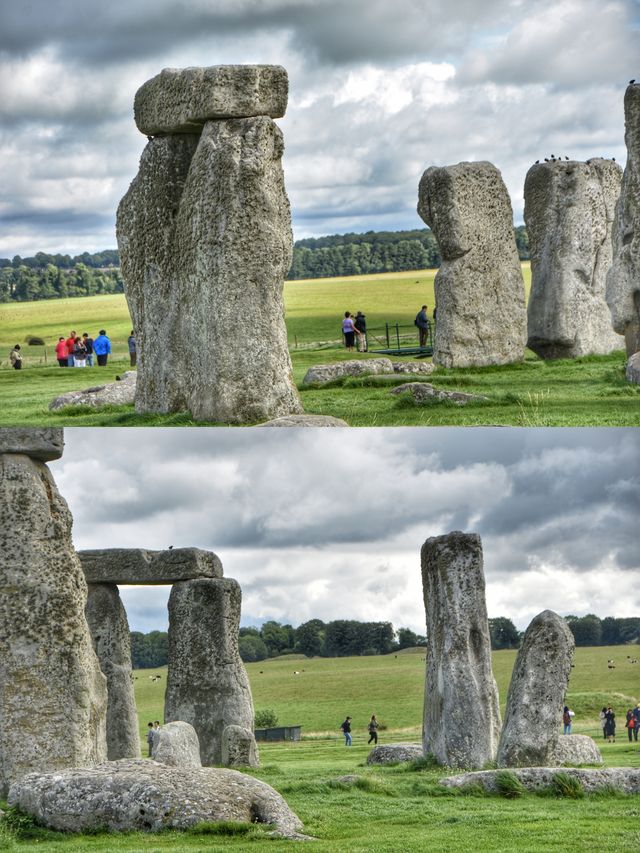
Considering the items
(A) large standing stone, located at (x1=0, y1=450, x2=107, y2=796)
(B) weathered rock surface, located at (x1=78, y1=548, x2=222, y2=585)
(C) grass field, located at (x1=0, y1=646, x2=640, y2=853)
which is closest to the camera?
(C) grass field, located at (x1=0, y1=646, x2=640, y2=853)

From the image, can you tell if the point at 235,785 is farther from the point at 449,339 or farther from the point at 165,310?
the point at 449,339

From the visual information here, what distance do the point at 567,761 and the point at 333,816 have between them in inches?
202

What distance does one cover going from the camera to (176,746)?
14.9 m

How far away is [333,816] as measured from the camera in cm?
1087

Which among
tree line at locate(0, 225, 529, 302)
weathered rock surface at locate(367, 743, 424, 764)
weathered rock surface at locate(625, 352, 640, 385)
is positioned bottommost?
weathered rock surface at locate(367, 743, 424, 764)

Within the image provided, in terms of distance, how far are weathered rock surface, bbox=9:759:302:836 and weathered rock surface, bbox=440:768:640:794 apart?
266cm

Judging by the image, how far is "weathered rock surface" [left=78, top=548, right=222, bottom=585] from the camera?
20.1 m

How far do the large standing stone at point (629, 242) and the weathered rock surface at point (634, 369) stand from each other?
13.3 inches

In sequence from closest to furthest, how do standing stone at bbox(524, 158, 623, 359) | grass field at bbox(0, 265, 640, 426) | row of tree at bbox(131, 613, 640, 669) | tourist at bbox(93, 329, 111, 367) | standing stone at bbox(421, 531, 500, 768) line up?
1. grass field at bbox(0, 265, 640, 426)
2. standing stone at bbox(421, 531, 500, 768)
3. standing stone at bbox(524, 158, 623, 359)
4. tourist at bbox(93, 329, 111, 367)
5. row of tree at bbox(131, 613, 640, 669)

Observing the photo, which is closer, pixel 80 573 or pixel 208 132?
pixel 80 573

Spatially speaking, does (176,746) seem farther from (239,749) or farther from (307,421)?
(307,421)

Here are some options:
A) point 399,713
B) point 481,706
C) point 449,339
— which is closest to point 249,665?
point 399,713

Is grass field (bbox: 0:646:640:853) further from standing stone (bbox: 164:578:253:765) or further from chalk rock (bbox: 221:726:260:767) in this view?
standing stone (bbox: 164:578:253:765)

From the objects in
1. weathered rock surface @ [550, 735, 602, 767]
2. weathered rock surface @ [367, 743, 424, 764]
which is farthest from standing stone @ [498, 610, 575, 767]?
weathered rock surface @ [367, 743, 424, 764]
